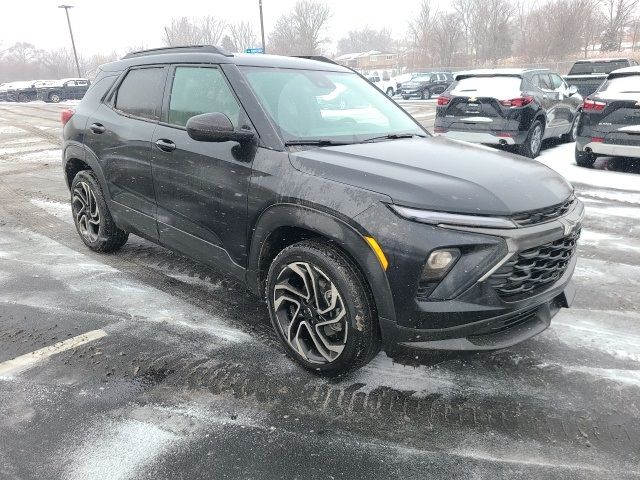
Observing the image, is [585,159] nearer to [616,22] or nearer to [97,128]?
[97,128]

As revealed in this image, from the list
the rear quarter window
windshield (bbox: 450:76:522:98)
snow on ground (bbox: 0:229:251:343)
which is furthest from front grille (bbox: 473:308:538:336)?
the rear quarter window

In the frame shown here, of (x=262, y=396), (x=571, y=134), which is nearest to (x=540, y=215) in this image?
(x=262, y=396)

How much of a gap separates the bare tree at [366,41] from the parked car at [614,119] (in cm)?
10926

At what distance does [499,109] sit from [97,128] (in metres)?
6.95

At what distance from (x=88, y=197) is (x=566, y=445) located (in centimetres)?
431

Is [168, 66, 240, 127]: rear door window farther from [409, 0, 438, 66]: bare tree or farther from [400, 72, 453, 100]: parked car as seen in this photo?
[409, 0, 438, 66]: bare tree

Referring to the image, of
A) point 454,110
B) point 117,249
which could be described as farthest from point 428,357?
point 454,110

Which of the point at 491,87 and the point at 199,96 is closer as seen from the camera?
the point at 199,96

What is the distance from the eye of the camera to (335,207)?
2.53 meters

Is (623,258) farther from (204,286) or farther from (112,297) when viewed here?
(112,297)

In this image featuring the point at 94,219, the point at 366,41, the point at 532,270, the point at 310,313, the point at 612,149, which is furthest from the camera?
the point at 366,41

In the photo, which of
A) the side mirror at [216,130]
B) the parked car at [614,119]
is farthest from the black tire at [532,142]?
the side mirror at [216,130]

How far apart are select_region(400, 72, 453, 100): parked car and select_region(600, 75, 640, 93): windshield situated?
22.1m

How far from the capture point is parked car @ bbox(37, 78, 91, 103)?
35.3 m
